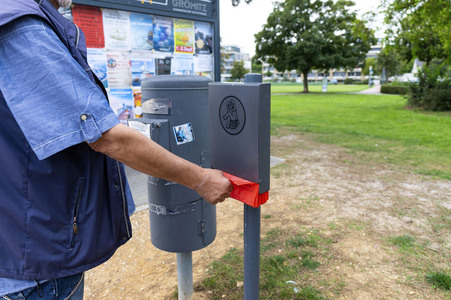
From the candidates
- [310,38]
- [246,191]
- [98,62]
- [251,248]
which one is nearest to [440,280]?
[251,248]

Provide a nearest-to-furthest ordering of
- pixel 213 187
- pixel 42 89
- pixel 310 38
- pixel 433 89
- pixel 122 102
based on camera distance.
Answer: pixel 42 89, pixel 213 187, pixel 122 102, pixel 433 89, pixel 310 38

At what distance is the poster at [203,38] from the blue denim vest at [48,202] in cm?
378

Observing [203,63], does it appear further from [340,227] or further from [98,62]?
[340,227]

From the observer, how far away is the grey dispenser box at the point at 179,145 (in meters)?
2.04

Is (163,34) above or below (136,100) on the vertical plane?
above

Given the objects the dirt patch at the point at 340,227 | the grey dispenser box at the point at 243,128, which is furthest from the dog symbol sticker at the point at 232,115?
the dirt patch at the point at 340,227

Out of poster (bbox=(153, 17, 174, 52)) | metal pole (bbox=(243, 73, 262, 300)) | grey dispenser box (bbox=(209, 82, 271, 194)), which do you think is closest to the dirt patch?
metal pole (bbox=(243, 73, 262, 300))

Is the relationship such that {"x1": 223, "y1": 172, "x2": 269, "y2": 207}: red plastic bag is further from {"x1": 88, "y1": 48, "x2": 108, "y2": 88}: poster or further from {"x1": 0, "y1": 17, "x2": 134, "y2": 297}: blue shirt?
{"x1": 88, "y1": 48, "x2": 108, "y2": 88}: poster

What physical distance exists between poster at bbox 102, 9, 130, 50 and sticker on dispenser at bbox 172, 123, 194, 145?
9.00ft

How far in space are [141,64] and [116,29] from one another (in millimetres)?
527

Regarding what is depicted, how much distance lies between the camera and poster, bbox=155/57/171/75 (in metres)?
4.71

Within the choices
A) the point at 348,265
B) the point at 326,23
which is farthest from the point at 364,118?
the point at 326,23

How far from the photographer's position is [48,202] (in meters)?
1.13

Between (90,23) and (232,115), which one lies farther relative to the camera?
(90,23)
